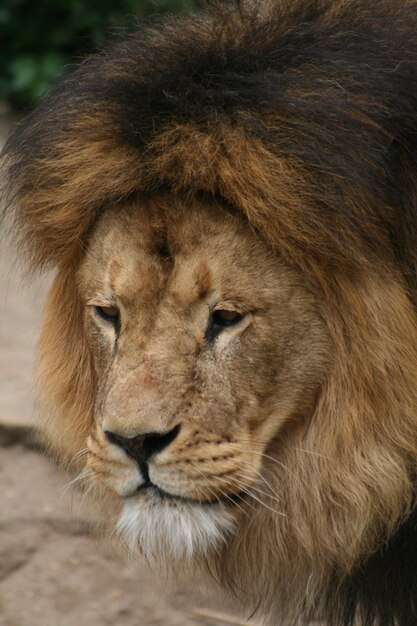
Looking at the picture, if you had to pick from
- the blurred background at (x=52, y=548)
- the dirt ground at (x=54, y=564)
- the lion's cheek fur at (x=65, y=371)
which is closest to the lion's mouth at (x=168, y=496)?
the lion's cheek fur at (x=65, y=371)

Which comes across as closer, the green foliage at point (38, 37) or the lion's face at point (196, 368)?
the lion's face at point (196, 368)

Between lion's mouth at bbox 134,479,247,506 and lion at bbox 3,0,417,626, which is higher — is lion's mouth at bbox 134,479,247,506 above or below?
below

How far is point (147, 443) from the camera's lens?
292 cm

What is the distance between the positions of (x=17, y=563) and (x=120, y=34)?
2156mm

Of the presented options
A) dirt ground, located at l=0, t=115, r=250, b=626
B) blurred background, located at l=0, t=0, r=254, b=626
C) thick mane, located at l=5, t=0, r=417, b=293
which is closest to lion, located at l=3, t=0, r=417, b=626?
thick mane, located at l=5, t=0, r=417, b=293

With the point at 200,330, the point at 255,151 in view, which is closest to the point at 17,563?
the point at 200,330

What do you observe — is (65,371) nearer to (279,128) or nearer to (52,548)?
(279,128)

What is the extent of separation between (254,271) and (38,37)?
20.3 feet

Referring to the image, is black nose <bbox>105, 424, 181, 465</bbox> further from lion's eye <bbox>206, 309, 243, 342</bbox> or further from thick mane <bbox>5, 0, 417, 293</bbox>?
thick mane <bbox>5, 0, 417, 293</bbox>

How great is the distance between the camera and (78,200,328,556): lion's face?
9.63 feet

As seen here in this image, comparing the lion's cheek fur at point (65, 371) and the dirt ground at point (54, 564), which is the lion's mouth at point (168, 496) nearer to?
the lion's cheek fur at point (65, 371)

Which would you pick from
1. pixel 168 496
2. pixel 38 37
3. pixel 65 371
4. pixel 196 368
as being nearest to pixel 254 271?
pixel 196 368

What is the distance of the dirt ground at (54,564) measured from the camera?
176 inches

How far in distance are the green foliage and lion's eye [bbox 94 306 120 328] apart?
5.43m
